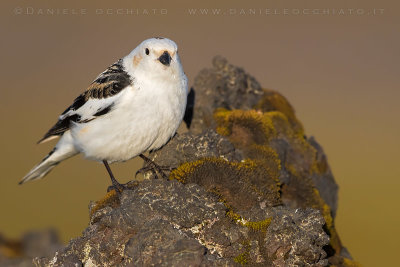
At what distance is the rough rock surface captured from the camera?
18.0 ft

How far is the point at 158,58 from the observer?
7.04 m

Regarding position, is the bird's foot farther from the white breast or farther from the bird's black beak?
the bird's black beak

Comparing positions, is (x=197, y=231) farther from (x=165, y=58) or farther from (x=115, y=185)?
(x=165, y=58)

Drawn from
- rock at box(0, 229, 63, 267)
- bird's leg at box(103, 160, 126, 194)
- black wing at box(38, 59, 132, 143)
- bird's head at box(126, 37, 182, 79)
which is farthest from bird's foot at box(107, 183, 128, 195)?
rock at box(0, 229, 63, 267)

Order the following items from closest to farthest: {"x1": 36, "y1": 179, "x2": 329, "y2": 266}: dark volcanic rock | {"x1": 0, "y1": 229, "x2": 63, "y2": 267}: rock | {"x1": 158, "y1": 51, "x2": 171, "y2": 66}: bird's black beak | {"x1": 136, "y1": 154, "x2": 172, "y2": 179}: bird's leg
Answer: {"x1": 36, "y1": 179, "x2": 329, "y2": 266}: dark volcanic rock < {"x1": 158, "y1": 51, "x2": 171, "y2": 66}: bird's black beak < {"x1": 136, "y1": 154, "x2": 172, "y2": 179}: bird's leg < {"x1": 0, "y1": 229, "x2": 63, "y2": 267}: rock

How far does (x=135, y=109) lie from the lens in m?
7.07

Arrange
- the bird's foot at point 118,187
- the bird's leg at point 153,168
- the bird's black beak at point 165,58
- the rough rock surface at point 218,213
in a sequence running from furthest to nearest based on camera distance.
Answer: the bird's leg at point 153,168 < the bird's foot at point 118,187 < the bird's black beak at point 165,58 < the rough rock surface at point 218,213

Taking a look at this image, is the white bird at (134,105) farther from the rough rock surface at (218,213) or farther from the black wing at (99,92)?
the rough rock surface at (218,213)

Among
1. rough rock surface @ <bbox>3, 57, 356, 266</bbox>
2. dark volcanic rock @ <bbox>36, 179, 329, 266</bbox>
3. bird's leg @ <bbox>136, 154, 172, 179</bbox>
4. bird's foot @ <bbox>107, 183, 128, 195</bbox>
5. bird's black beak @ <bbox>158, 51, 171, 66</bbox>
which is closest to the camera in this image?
rough rock surface @ <bbox>3, 57, 356, 266</bbox>

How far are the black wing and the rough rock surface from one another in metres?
1.01

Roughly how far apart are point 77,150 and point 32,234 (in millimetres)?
3520

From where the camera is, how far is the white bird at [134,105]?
23.2 feet

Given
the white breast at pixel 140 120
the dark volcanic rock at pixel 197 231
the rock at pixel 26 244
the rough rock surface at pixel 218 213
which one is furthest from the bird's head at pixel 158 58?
the rock at pixel 26 244

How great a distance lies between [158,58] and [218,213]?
7.16 ft
